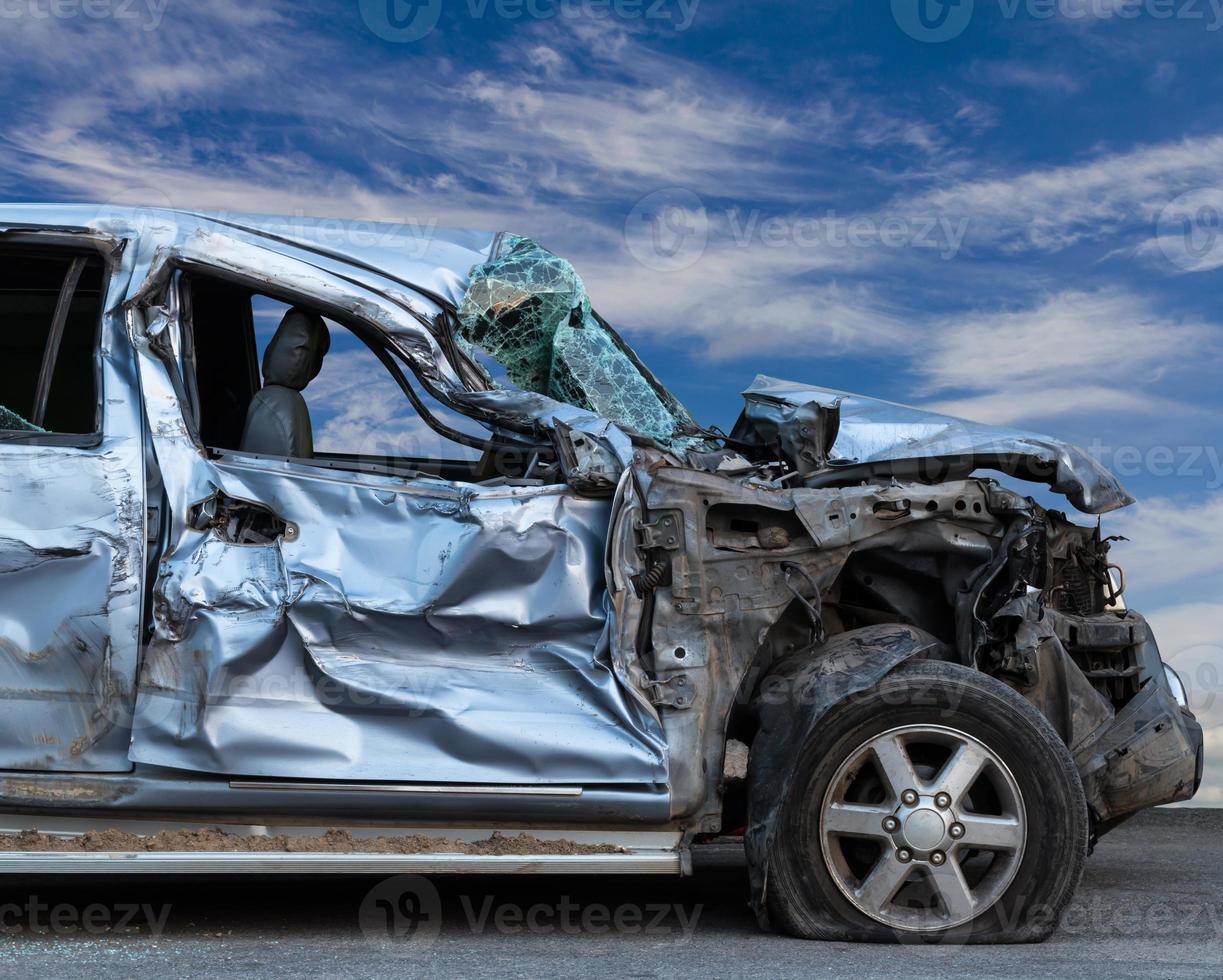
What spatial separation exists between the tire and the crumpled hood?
85cm

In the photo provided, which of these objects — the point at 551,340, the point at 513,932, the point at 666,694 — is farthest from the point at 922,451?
the point at 513,932

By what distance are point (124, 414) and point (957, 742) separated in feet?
9.62

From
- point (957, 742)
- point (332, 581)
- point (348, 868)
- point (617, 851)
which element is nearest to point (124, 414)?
point (332, 581)

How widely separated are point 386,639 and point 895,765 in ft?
5.51

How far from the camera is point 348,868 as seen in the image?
431 centimetres

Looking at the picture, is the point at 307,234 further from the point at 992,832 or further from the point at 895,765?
the point at 992,832

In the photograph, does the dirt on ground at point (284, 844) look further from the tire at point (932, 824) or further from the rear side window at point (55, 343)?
the rear side window at point (55, 343)

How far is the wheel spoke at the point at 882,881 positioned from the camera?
4371 mm

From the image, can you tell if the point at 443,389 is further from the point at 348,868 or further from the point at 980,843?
the point at 980,843

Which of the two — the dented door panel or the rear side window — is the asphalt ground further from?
the rear side window

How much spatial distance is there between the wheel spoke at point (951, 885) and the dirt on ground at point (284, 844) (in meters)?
1.01

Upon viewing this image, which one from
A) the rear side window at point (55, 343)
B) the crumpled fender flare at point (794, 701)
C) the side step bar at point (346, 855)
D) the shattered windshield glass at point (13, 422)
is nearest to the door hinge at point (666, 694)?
the crumpled fender flare at point (794, 701)

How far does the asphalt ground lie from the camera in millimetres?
3971

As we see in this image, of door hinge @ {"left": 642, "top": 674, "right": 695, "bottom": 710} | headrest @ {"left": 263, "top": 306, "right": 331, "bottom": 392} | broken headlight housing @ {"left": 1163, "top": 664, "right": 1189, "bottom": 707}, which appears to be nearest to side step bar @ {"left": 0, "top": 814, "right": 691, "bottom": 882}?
door hinge @ {"left": 642, "top": 674, "right": 695, "bottom": 710}
